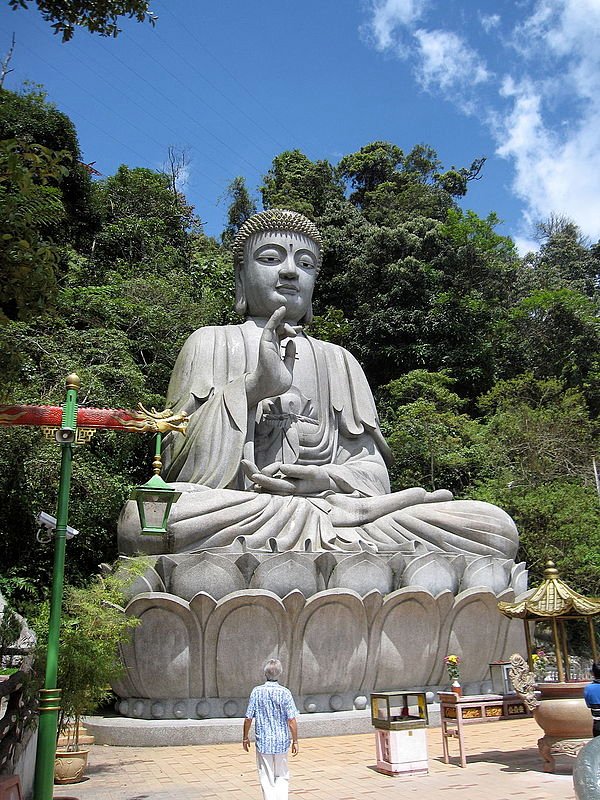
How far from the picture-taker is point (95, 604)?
5.44 m

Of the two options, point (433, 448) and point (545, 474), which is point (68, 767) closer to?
point (433, 448)

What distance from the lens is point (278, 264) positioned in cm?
936

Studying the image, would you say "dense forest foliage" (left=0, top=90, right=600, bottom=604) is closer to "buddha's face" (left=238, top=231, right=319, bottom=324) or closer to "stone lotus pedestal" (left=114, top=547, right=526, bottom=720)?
"buddha's face" (left=238, top=231, right=319, bottom=324)

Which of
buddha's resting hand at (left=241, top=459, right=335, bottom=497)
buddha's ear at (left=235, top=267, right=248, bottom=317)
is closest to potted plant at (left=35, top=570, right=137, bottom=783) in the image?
buddha's resting hand at (left=241, top=459, right=335, bottom=497)

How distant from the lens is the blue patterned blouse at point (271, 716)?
370cm

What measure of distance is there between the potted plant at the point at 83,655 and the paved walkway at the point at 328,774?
0.73 feet

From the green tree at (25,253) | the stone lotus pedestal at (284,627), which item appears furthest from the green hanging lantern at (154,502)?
the green tree at (25,253)

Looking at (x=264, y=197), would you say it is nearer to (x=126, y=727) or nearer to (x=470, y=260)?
(x=470, y=260)

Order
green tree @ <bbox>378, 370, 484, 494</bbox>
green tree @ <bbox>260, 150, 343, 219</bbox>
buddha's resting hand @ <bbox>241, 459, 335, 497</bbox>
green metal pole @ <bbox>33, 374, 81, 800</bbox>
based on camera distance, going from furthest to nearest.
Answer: green tree @ <bbox>260, 150, 343, 219</bbox>, green tree @ <bbox>378, 370, 484, 494</bbox>, buddha's resting hand @ <bbox>241, 459, 335, 497</bbox>, green metal pole @ <bbox>33, 374, 81, 800</bbox>

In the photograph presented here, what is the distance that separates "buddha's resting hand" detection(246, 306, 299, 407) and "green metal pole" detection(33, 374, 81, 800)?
11.3 feet

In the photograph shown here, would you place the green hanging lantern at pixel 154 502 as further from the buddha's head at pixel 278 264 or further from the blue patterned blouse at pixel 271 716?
the buddha's head at pixel 278 264

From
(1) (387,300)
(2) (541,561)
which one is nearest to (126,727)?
(2) (541,561)

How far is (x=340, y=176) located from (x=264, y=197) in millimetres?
3181

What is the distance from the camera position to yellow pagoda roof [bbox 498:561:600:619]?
4914mm
